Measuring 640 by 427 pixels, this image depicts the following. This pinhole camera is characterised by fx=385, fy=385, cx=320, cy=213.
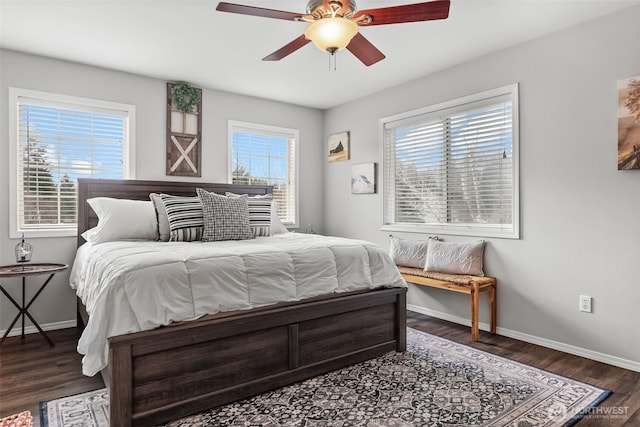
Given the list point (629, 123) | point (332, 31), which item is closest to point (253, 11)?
point (332, 31)

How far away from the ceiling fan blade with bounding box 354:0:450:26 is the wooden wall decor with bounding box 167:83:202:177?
9.17ft

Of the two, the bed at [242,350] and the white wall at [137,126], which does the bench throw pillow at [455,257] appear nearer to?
the bed at [242,350]

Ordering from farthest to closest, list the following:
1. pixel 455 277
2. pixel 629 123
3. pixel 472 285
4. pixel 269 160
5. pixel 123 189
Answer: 1. pixel 269 160
2. pixel 123 189
3. pixel 455 277
4. pixel 472 285
5. pixel 629 123

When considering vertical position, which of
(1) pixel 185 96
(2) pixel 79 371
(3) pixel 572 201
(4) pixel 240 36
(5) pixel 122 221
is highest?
(4) pixel 240 36

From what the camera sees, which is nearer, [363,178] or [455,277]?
[455,277]

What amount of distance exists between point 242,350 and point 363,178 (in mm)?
3079

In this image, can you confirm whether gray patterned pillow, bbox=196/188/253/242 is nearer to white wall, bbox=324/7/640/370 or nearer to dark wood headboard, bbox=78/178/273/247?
dark wood headboard, bbox=78/178/273/247

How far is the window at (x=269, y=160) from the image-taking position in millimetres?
4824

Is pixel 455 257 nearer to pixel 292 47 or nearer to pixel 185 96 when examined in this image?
pixel 292 47

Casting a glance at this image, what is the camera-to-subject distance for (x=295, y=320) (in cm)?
242

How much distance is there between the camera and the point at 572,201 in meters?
3.00

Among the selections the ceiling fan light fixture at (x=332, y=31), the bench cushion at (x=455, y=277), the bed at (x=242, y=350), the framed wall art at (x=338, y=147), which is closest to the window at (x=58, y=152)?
the bed at (x=242, y=350)

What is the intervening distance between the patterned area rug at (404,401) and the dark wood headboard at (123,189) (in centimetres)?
182

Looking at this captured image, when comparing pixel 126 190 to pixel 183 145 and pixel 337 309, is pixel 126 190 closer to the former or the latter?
pixel 183 145
